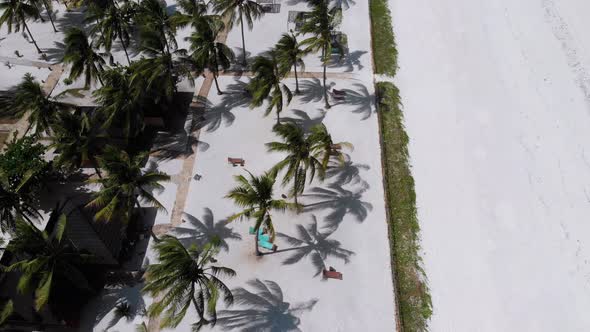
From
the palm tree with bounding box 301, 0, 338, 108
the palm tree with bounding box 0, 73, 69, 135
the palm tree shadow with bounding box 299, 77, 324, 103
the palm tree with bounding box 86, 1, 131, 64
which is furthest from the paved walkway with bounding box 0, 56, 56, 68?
the palm tree with bounding box 301, 0, 338, 108

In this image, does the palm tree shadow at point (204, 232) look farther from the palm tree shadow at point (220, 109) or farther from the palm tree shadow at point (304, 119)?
the palm tree shadow at point (304, 119)

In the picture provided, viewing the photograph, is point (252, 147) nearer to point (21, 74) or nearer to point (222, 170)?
point (222, 170)

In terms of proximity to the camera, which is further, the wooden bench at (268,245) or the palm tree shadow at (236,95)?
the palm tree shadow at (236,95)

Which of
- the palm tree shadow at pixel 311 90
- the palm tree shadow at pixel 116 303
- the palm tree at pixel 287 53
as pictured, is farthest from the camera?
the palm tree shadow at pixel 311 90

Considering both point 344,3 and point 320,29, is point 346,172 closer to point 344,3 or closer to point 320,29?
point 320,29

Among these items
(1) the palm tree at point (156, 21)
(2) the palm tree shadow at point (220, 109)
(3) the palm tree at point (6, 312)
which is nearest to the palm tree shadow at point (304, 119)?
(2) the palm tree shadow at point (220, 109)

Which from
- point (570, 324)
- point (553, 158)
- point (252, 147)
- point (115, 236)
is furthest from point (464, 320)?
point (115, 236)

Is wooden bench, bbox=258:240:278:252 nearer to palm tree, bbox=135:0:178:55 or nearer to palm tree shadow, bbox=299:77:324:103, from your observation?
palm tree shadow, bbox=299:77:324:103

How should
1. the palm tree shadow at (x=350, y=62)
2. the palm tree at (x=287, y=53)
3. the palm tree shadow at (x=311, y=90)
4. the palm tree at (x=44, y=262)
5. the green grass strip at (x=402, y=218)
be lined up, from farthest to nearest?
1. the palm tree shadow at (x=350, y=62)
2. the palm tree shadow at (x=311, y=90)
3. the palm tree at (x=287, y=53)
4. the green grass strip at (x=402, y=218)
5. the palm tree at (x=44, y=262)
